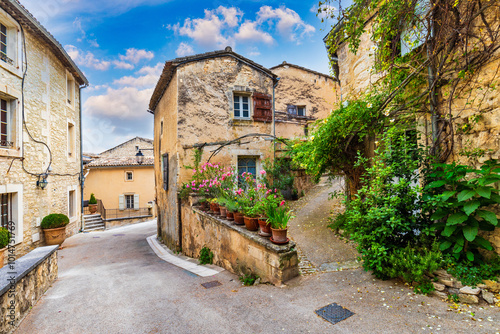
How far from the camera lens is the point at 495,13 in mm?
3418

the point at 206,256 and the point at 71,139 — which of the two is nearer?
the point at 206,256

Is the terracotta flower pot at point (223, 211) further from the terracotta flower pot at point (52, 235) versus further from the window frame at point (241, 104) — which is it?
the terracotta flower pot at point (52, 235)

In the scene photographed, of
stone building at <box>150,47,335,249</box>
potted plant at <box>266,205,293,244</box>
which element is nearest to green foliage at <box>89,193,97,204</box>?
stone building at <box>150,47,335,249</box>

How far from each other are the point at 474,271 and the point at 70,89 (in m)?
16.2

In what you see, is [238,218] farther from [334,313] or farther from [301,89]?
[301,89]

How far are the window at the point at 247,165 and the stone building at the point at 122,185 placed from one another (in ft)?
48.8

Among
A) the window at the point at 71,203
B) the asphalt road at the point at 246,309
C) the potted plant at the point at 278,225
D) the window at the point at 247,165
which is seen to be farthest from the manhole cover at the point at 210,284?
the window at the point at 71,203

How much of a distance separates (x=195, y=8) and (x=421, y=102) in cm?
819

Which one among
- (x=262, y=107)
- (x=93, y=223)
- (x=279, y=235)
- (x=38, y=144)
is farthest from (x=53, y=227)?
(x=279, y=235)

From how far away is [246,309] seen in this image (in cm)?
332

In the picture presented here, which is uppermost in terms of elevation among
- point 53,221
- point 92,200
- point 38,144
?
point 38,144

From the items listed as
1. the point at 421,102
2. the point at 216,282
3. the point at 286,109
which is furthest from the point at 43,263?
the point at 286,109

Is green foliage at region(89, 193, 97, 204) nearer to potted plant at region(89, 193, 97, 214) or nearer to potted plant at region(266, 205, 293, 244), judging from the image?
potted plant at region(89, 193, 97, 214)

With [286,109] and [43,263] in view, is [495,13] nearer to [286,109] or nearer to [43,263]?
[43,263]
